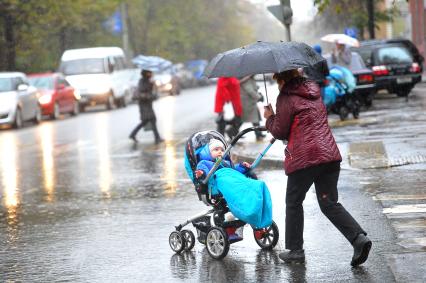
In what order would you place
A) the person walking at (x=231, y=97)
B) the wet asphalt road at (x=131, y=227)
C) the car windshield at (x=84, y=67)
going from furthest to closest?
the car windshield at (x=84, y=67) < the person walking at (x=231, y=97) < the wet asphalt road at (x=131, y=227)

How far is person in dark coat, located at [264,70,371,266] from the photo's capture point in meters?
8.06

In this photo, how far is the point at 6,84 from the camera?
33.1 m

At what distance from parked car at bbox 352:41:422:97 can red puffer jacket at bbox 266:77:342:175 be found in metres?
21.2

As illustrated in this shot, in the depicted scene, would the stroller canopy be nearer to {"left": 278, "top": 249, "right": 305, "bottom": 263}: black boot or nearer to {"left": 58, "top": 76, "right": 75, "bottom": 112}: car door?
{"left": 278, "top": 249, "right": 305, "bottom": 263}: black boot

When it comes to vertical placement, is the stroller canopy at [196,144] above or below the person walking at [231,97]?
above

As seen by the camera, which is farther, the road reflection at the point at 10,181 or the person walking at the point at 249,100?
the person walking at the point at 249,100

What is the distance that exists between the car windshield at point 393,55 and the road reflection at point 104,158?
319 inches

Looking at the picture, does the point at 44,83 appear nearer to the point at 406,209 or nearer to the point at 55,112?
the point at 55,112

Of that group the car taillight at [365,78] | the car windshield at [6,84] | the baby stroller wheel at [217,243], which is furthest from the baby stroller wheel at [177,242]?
the car windshield at [6,84]

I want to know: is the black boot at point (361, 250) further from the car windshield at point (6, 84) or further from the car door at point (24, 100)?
the car windshield at point (6, 84)

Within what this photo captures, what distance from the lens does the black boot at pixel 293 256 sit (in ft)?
27.1

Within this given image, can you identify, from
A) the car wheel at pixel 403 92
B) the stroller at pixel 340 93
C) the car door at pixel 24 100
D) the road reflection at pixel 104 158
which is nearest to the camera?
the road reflection at pixel 104 158

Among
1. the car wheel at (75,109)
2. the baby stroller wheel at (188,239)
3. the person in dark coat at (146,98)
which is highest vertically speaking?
the baby stroller wheel at (188,239)

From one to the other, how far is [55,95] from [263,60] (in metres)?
29.7
